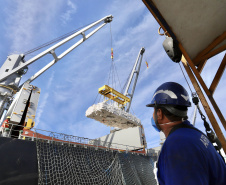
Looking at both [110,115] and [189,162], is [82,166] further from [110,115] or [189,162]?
[189,162]

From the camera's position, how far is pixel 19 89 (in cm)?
1647

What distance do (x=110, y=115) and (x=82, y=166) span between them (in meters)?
7.26

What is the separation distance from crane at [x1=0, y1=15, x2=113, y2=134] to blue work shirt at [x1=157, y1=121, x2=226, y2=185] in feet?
42.1

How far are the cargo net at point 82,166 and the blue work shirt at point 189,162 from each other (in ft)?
32.9

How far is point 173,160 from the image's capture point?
4.18ft

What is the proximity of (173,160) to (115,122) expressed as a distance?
61.0 feet

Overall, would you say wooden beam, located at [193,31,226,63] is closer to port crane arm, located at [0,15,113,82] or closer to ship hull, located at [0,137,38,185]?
ship hull, located at [0,137,38,185]

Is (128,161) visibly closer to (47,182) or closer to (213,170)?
(47,182)

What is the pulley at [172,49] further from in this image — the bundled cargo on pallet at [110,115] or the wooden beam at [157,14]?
the bundled cargo on pallet at [110,115]

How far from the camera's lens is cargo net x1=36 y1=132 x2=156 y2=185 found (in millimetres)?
9633

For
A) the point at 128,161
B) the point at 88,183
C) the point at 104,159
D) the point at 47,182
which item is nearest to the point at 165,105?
the point at 47,182

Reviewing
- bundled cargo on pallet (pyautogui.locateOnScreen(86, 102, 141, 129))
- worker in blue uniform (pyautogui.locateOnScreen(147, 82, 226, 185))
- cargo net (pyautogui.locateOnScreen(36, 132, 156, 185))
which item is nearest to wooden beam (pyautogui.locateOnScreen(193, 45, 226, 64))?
worker in blue uniform (pyautogui.locateOnScreen(147, 82, 226, 185))

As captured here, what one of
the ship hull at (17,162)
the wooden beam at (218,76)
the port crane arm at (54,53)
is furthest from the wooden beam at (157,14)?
the port crane arm at (54,53)

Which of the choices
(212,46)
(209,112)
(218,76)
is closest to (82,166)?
(209,112)
